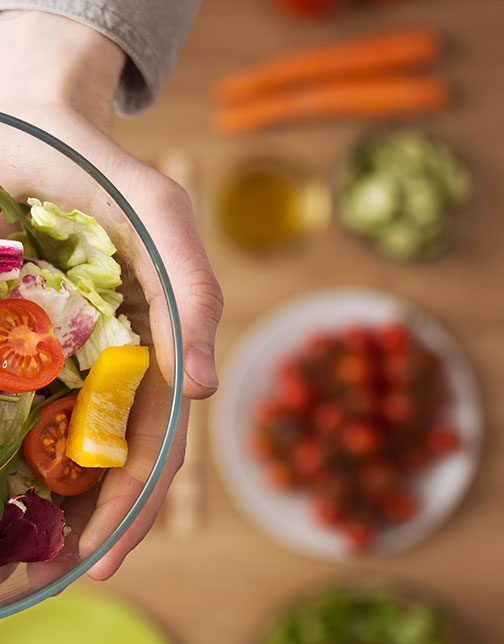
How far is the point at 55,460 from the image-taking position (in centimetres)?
60

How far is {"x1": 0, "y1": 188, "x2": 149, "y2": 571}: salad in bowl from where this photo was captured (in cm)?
59

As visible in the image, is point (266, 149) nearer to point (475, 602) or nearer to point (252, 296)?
point (252, 296)

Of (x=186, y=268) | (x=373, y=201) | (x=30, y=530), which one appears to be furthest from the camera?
(x=373, y=201)

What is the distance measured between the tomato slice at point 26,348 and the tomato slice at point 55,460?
0.11 ft

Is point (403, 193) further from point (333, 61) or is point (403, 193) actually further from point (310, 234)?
point (333, 61)

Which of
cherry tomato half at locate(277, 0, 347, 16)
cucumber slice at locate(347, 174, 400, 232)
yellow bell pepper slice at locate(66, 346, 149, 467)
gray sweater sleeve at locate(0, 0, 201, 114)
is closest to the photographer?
yellow bell pepper slice at locate(66, 346, 149, 467)

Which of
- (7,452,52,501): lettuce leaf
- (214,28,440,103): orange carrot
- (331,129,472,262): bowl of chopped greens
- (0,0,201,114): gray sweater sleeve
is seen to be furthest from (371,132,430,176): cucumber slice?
(7,452,52,501): lettuce leaf

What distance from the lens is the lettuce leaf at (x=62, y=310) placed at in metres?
0.62

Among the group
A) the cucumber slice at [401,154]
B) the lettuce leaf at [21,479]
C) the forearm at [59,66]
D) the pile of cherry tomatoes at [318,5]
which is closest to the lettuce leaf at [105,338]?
the lettuce leaf at [21,479]

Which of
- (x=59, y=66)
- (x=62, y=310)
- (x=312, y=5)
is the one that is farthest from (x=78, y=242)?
(x=312, y=5)

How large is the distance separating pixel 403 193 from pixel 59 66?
91cm

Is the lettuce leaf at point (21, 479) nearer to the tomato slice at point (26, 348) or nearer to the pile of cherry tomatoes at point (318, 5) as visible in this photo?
the tomato slice at point (26, 348)

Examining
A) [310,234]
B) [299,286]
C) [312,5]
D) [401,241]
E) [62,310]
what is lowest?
[299,286]

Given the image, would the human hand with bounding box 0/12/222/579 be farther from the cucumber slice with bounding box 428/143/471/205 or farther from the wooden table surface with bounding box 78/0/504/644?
the cucumber slice with bounding box 428/143/471/205
